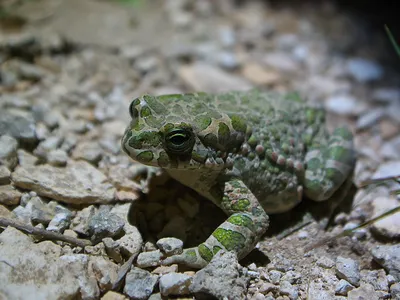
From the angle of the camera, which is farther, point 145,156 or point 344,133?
point 344,133

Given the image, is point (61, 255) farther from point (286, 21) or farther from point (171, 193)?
point (286, 21)

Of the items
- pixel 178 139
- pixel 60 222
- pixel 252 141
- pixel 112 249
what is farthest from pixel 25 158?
pixel 252 141

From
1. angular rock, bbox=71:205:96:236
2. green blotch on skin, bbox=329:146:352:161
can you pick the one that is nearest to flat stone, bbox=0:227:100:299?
angular rock, bbox=71:205:96:236

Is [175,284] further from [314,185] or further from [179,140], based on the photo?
[314,185]

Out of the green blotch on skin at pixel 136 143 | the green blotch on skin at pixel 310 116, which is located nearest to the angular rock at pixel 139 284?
the green blotch on skin at pixel 136 143

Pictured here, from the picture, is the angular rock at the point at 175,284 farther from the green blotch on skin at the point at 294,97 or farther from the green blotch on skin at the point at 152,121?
the green blotch on skin at the point at 294,97
